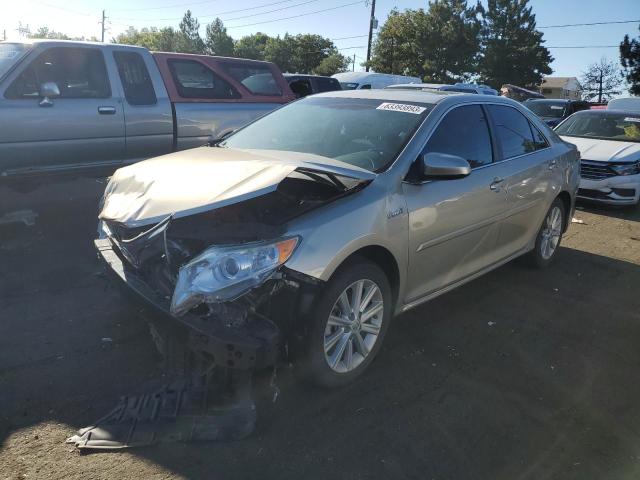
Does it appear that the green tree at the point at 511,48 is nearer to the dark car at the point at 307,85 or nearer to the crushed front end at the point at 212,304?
the dark car at the point at 307,85

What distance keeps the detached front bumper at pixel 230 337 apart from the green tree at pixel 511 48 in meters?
54.9

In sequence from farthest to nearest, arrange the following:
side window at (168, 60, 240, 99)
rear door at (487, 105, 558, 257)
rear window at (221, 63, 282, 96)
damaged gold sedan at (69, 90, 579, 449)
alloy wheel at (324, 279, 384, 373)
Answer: rear window at (221, 63, 282, 96)
side window at (168, 60, 240, 99)
rear door at (487, 105, 558, 257)
alloy wheel at (324, 279, 384, 373)
damaged gold sedan at (69, 90, 579, 449)

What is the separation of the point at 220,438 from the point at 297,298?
789 mm

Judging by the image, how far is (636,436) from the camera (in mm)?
2896

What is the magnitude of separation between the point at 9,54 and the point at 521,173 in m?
5.68

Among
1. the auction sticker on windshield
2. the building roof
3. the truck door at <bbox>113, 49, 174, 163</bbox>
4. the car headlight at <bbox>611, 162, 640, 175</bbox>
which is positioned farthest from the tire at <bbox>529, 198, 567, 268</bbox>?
the building roof

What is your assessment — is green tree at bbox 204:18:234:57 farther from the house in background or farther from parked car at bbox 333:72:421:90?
parked car at bbox 333:72:421:90

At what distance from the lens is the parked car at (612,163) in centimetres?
838

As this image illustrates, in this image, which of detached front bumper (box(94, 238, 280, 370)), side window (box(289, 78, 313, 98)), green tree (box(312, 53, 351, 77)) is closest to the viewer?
detached front bumper (box(94, 238, 280, 370))

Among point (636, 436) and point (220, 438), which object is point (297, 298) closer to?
point (220, 438)

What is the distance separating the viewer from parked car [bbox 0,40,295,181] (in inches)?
233

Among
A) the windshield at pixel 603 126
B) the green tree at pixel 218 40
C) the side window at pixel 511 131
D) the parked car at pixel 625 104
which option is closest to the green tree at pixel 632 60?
the parked car at pixel 625 104

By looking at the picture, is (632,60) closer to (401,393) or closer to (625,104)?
(625,104)

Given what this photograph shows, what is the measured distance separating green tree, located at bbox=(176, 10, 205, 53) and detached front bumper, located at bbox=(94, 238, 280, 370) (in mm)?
72441
